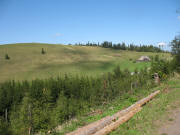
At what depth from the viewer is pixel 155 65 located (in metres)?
15.1

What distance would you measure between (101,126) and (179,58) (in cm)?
1983

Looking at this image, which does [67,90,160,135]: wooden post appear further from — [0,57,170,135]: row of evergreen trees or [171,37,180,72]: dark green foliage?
[171,37,180,72]: dark green foliage

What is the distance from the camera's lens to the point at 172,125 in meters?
4.45

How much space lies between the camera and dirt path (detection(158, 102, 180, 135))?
403 cm

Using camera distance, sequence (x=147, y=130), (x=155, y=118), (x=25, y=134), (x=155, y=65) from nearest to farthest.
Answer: (x=147, y=130), (x=155, y=118), (x=25, y=134), (x=155, y=65)

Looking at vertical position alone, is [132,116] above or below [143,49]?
below

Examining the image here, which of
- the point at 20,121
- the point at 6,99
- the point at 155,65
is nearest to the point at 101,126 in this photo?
the point at 20,121

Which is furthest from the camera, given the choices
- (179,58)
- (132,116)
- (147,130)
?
(179,58)

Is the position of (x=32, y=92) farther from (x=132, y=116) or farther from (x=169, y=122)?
(x=169, y=122)

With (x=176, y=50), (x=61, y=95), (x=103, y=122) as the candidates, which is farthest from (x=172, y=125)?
(x=176, y=50)

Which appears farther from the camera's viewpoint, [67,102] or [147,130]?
[67,102]

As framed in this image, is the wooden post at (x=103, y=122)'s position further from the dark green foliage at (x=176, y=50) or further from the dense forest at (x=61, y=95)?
the dark green foliage at (x=176, y=50)

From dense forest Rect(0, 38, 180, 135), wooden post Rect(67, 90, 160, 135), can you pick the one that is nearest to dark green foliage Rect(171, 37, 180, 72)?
dense forest Rect(0, 38, 180, 135)

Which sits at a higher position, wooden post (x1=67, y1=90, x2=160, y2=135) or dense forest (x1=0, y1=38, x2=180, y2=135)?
wooden post (x1=67, y1=90, x2=160, y2=135)
